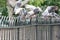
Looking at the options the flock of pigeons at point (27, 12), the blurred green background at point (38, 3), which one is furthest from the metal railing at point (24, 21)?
the blurred green background at point (38, 3)

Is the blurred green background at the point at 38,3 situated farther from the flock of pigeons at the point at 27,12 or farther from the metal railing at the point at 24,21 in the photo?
the metal railing at the point at 24,21

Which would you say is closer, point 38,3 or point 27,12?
point 27,12

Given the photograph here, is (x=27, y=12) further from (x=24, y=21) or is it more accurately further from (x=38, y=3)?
(x=38, y=3)

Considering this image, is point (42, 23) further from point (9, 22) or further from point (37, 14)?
point (9, 22)

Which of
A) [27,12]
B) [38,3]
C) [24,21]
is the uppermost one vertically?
[38,3]

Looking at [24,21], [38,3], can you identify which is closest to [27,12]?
[24,21]

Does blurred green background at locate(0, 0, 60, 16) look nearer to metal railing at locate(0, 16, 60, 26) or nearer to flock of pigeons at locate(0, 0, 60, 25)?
flock of pigeons at locate(0, 0, 60, 25)

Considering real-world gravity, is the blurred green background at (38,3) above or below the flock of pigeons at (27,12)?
above

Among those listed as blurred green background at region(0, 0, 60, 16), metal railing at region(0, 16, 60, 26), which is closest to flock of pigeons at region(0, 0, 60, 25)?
metal railing at region(0, 16, 60, 26)

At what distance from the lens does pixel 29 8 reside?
462 centimetres

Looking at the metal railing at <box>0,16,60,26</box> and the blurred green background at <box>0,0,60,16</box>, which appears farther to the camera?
the blurred green background at <box>0,0,60,16</box>

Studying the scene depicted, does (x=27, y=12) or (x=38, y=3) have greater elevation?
(x=38, y=3)

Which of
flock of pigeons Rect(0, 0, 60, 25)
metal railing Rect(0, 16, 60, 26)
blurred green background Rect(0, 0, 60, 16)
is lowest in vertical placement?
metal railing Rect(0, 16, 60, 26)

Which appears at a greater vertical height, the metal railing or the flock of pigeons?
the flock of pigeons
